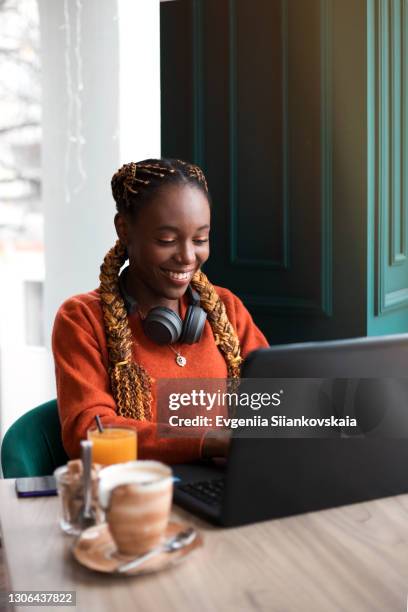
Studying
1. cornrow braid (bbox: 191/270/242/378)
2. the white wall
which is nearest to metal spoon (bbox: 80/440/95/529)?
cornrow braid (bbox: 191/270/242/378)

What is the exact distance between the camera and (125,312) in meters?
1.73

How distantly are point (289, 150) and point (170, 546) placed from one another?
1523 mm

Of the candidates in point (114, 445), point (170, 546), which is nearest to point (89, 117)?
point (114, 445)

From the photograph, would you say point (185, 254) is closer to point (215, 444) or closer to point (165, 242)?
point (165, 242)

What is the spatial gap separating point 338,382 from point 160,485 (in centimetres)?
30

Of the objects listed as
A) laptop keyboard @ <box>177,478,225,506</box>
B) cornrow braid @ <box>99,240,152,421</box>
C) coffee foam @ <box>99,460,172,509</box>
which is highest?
cornrow braid @ <box>99,240,152,421</box>

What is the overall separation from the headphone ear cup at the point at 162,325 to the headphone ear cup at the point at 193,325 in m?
0.03

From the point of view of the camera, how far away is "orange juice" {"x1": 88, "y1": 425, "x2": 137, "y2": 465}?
119 centimetres

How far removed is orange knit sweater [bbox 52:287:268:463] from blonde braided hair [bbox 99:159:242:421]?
0.8 inches

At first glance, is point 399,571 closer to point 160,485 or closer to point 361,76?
point 160,485

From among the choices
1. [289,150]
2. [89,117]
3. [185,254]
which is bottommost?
[185,254]

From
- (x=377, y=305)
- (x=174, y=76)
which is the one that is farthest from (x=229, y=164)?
(x=377, y=305)

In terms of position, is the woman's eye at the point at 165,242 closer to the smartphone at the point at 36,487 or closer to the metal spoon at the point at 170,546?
the smartphone at the point at 36,487

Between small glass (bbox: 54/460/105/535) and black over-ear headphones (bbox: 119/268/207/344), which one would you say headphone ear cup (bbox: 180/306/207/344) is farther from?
small glass (bbox: 54/460/105/535)
